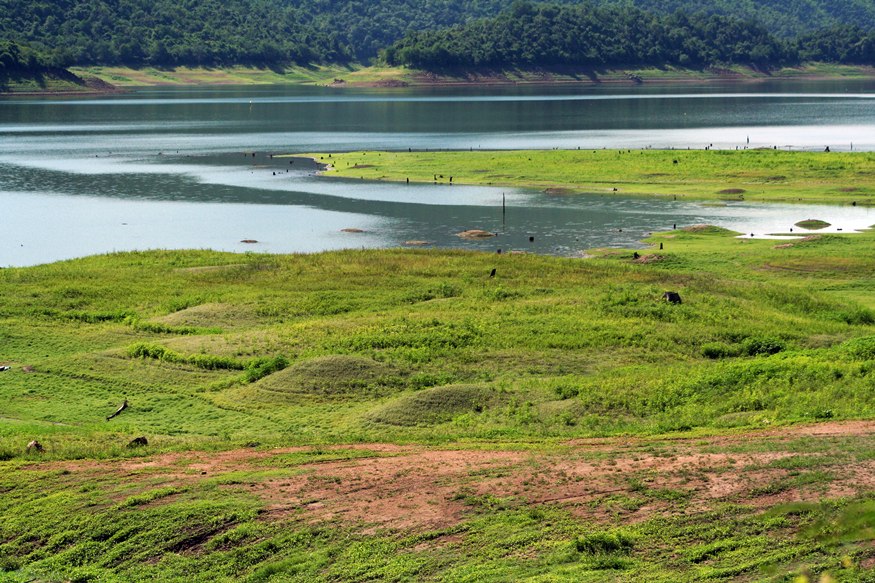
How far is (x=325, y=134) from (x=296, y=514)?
137912 mm

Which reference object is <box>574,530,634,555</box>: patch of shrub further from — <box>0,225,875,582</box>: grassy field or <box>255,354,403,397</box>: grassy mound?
<box>255,354,403,397</box>: grassy mound

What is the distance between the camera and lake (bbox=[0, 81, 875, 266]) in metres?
78.6

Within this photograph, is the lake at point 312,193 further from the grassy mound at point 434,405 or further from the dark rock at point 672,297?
the grassy mound at point 434,405

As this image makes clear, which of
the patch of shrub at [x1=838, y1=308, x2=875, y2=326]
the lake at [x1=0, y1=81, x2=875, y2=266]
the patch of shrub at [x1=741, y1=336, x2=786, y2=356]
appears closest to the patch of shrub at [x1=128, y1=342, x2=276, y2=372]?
the patch of shrub at [x1=741, y1=336, x2=786, y2=356]

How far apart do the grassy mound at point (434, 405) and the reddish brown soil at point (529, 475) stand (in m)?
3.93

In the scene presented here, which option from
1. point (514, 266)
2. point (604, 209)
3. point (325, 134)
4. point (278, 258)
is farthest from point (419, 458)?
point (325, 134)

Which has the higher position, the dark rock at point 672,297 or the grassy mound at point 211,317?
the dark rock at point 672,297

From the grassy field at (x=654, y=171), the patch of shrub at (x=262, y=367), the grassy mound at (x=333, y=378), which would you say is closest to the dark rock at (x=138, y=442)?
the grassy mound at (x=333, y=378)

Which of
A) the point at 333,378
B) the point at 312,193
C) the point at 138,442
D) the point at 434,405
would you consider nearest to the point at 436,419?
the point at 434,405

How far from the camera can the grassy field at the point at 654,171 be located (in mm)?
96688

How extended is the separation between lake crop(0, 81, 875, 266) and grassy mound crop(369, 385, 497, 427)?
1356 inches

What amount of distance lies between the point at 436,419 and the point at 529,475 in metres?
8.58

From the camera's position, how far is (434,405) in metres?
36.4

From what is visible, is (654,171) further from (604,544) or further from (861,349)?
(604,544)
